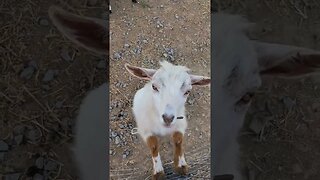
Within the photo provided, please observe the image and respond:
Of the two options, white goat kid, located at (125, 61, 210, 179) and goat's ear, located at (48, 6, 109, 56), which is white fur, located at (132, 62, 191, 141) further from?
goat's ear, located at (48, 6, 109, 56)

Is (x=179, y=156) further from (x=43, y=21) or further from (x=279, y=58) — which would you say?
(x=43, y=21)

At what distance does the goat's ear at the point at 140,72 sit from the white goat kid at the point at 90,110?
0.35 feet

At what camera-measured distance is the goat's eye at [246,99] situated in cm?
232

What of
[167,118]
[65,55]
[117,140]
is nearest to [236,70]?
[167,118]

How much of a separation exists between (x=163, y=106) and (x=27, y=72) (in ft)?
1.81

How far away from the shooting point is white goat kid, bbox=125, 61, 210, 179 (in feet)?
7.35

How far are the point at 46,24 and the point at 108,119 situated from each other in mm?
452

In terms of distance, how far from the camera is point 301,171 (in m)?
2.32

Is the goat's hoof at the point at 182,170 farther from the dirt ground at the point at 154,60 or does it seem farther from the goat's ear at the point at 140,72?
the goat's ear at the point at 140,72

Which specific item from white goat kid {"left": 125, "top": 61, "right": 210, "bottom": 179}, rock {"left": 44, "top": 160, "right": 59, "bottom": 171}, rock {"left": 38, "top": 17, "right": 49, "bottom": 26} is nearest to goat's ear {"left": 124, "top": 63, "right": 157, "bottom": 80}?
white goat kid {"left": 125, "top": 61, "right": 210, "bottom": 179}

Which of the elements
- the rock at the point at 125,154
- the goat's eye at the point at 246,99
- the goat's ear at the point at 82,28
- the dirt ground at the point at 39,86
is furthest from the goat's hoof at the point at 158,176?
the goat's ear at the point at 82,28

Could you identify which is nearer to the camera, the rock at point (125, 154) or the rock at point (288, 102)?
the rock at point (125, 154)

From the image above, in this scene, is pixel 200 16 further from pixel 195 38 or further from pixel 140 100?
pixel 140 100

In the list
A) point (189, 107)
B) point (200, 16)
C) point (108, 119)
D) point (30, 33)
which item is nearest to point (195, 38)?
→ point (200, 16)
